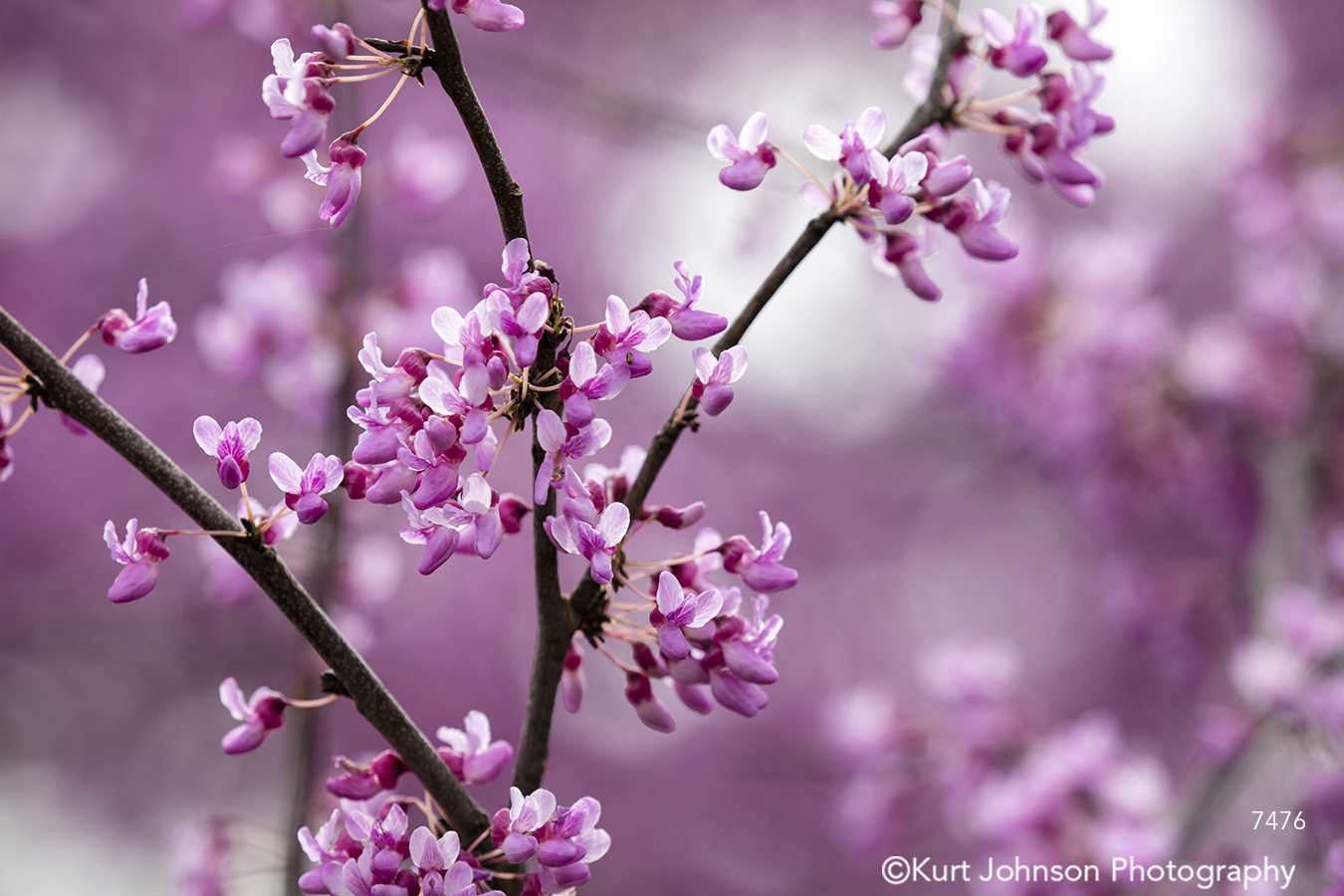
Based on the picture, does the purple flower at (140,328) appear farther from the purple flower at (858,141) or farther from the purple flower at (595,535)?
the purple flower at (858,141)

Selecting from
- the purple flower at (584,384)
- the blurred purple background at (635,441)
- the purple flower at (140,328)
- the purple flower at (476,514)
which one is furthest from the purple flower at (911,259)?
the blurred purple background at (635,441)

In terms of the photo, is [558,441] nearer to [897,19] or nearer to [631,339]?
[631,339]

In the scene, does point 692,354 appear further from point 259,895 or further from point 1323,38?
point 1323,38

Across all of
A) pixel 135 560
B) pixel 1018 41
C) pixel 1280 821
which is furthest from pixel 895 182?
pixel 1280 821

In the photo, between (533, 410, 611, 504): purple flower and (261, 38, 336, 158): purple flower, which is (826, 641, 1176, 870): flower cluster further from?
(261, 38, 336, 158): purple flower

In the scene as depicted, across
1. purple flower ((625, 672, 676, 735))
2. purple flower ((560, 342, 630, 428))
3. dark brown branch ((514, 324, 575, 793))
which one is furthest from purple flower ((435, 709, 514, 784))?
purple flower ((560, 342, 630, 428))

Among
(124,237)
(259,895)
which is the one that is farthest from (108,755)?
(259,895)

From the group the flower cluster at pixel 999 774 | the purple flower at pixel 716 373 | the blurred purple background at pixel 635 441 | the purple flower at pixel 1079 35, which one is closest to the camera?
the purple flower at pixel 716 373
